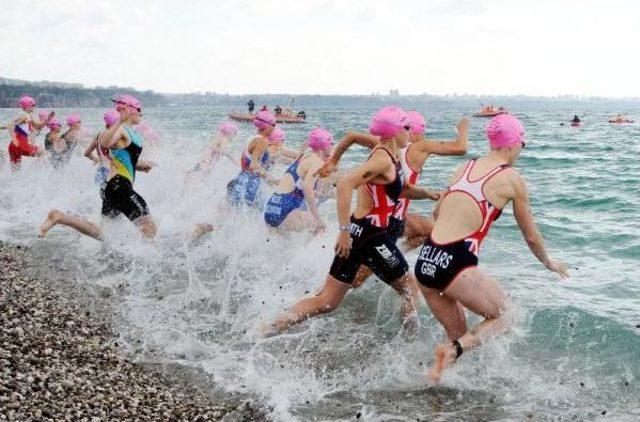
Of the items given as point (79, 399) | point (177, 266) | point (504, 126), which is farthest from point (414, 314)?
point (177, 266)

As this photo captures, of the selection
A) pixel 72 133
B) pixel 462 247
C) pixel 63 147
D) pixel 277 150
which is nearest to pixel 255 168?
pixel 277 150

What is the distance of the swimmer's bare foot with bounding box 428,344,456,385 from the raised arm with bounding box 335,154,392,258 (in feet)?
3.51

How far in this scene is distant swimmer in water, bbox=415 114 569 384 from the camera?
14.9ft

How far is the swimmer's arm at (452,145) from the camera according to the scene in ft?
20.2

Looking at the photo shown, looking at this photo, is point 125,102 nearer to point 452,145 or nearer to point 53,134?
point 452,145

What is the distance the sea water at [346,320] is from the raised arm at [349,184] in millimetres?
1151

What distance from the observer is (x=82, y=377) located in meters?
4.68

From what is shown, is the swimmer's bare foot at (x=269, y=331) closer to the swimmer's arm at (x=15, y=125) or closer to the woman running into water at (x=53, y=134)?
the woman running into water at (x=53, y=134)

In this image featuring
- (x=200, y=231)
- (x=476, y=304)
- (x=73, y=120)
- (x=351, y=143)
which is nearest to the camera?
(x=476, y=304)

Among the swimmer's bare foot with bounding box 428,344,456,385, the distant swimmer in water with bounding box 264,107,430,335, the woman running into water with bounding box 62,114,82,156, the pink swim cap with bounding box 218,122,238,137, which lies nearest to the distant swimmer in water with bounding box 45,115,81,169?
the woman running into water with bounding box 62,114,82,156

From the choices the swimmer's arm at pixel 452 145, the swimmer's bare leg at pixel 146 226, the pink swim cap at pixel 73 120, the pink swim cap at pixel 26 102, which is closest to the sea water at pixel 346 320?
the swimmer's bare leg at pixel 146 226

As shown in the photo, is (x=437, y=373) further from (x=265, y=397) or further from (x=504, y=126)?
(x=504, y=126)

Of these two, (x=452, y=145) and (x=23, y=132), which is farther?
(x=23, y=132)

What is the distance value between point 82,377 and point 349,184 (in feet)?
7.91
